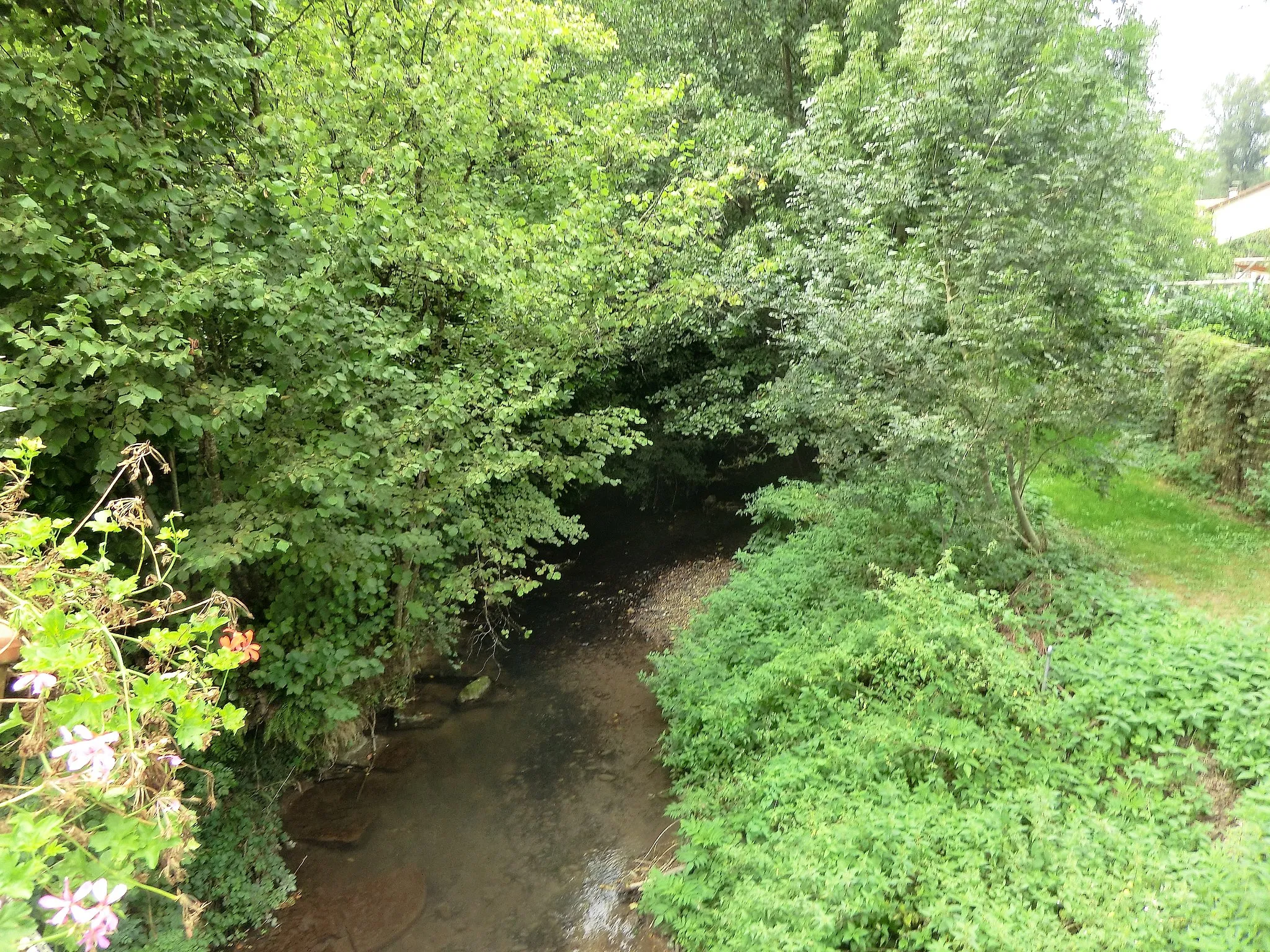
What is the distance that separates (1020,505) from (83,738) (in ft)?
25.0

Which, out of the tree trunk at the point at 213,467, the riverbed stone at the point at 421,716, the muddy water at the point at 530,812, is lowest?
the muddy water at the point at 530,812

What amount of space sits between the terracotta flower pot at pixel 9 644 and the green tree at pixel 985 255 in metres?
6.04

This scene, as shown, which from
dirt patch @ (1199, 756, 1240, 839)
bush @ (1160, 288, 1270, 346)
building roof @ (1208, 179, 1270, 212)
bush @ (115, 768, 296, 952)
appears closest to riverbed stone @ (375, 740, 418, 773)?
bush @ (115, 768, 296, 952)

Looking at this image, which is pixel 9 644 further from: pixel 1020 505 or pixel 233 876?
pixel 1020 505

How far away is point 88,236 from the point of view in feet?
13.2

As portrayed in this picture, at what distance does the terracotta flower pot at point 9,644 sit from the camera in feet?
6.35

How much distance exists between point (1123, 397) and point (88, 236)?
8.34 metres

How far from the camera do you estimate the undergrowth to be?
3.78 m

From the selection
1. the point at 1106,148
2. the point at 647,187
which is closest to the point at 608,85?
the point at 647,187

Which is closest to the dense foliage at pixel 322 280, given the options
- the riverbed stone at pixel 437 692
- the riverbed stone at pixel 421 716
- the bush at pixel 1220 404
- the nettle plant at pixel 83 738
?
the riverbed stone at pixel 421 716

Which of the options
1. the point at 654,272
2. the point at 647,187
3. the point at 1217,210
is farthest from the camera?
the point at 1217,210

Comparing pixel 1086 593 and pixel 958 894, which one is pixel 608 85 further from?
pixel 958 894

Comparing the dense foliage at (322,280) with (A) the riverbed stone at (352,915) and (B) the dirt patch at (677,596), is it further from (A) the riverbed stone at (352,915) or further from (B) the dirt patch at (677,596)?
(B) the dirt patch at (677,596)

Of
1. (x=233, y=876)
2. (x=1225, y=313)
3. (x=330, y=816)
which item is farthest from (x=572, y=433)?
(x=1225, y=313)
